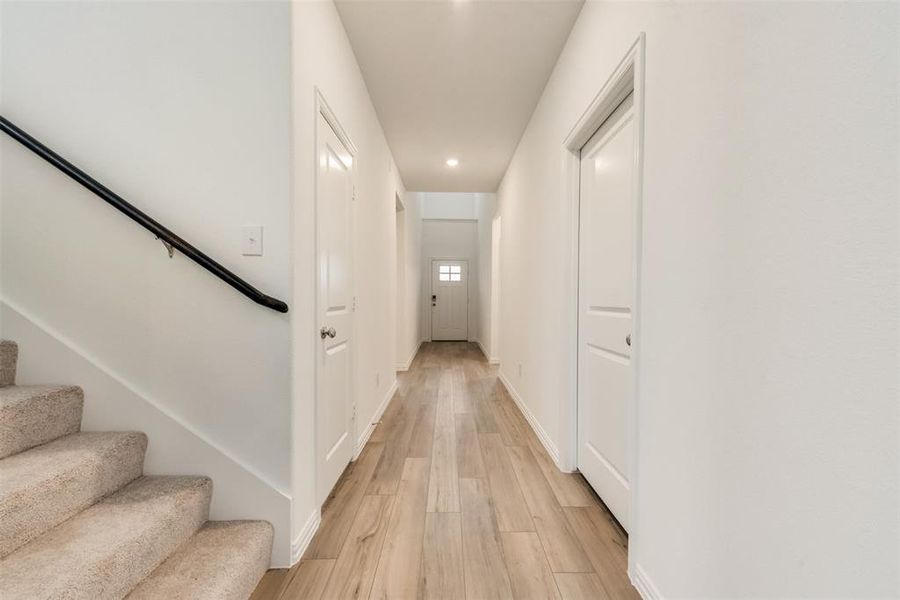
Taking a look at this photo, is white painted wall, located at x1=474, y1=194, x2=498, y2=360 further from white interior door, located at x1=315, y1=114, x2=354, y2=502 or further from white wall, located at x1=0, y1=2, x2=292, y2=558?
white wall, located at x1=0, y1=2, x2=292, y2=558

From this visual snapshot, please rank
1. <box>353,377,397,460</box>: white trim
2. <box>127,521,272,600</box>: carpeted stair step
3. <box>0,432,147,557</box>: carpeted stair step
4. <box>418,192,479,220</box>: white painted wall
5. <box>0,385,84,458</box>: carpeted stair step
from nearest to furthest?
<box>0,432,147,557</box>: carpeted stair step → <box>127,521,272,600</box>: carpeted stair step → <box>0,385,84,458</box>: carpeted stair step → <box>353,377,397,460</box>: white trim → <box>418,192,479,220</box>: white painted wall

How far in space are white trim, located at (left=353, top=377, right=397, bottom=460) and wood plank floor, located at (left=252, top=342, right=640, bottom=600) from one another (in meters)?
0.05

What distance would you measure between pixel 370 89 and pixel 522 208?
64.7 inches

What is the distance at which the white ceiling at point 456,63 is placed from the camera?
2180 millimetres

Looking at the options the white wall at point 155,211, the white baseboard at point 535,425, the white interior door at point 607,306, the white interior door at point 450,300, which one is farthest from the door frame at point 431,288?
the white wall at point 155,211

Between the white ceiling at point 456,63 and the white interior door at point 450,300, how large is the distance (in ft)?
17.1

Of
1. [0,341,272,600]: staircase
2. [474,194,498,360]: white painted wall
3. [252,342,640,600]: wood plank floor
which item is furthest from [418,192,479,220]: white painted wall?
[0,341,272,600]: staircase

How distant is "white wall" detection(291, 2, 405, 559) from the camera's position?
1617mm

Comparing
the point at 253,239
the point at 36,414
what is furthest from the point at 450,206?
the point at 36,414

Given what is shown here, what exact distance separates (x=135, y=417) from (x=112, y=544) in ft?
1.80

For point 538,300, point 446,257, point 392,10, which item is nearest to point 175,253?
point 392,10

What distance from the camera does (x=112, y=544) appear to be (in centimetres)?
114

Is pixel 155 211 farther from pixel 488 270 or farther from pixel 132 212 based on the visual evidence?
pixel 488 270

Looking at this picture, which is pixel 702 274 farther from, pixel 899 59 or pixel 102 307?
pixel 102 307
